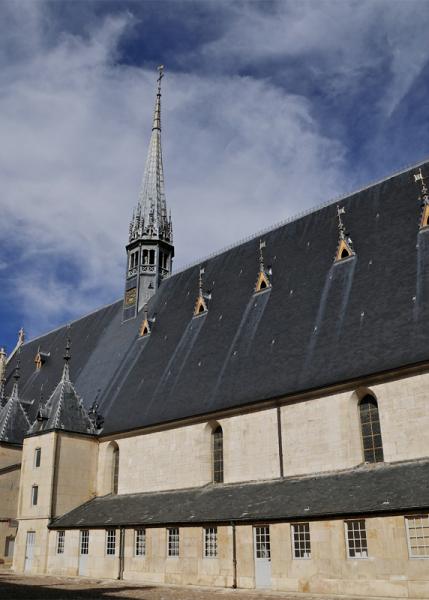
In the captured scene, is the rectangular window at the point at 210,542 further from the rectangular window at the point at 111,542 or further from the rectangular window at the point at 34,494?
the rectangular window at the point at 34,494

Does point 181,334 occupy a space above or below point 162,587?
above

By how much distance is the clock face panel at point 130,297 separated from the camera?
1754 inches

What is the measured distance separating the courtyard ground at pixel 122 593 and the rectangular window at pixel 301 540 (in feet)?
5.12

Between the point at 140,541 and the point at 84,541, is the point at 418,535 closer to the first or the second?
the point at 140,541

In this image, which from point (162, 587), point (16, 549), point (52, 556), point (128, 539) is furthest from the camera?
point (16, 549)

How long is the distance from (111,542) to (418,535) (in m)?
→ 15.8

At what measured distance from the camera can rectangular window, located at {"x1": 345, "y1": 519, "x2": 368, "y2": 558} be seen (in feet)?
65.9

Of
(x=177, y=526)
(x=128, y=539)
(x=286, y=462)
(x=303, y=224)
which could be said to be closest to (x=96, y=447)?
(x=128, y=539)

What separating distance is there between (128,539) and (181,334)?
12.3 m

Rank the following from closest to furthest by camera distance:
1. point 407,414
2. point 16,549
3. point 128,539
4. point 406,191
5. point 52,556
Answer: point 407,414, point 128,539, point 406,191, point 52,556, point 16,549

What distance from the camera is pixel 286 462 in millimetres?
25422

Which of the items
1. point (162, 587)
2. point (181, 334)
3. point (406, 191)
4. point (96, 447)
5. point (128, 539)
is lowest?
point (162, 587)

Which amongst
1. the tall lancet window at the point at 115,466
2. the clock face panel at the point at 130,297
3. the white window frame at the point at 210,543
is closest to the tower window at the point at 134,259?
the clock face panel at the point at 130,297

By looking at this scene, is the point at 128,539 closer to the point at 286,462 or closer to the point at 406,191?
the point at 286,462
